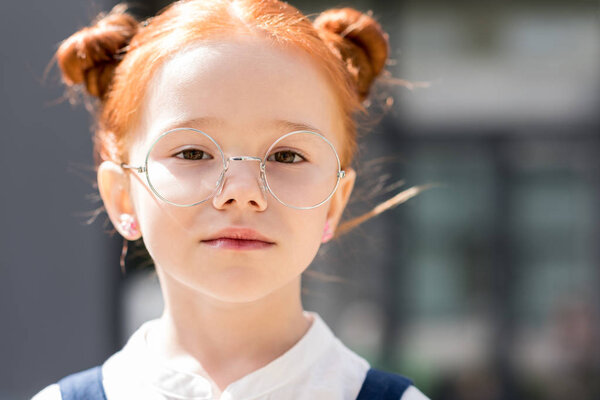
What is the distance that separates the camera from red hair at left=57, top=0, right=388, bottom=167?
113cm

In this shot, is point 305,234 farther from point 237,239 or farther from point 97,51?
point 97,51

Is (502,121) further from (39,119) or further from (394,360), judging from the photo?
(39,119)

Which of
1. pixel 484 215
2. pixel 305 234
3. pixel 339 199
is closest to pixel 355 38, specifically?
pixel 339 199

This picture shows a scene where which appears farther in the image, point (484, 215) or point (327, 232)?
point (484, 215)

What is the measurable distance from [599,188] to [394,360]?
1.53 metres

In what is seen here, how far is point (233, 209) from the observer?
1.06 meters

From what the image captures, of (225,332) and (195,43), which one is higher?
(195,43)

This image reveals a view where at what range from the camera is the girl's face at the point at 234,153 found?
1058 mm

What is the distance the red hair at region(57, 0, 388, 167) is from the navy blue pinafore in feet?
1.14

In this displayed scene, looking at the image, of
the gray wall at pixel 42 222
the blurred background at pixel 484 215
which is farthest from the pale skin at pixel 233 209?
the blurred background at pixel 484 215

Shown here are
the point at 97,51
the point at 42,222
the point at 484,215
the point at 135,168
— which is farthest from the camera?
the point at 484,215

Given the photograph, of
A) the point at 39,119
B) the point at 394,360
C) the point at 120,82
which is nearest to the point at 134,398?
the point at 120,82

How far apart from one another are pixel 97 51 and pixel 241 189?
1.32 feet

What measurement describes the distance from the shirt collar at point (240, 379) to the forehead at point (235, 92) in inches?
13.4
